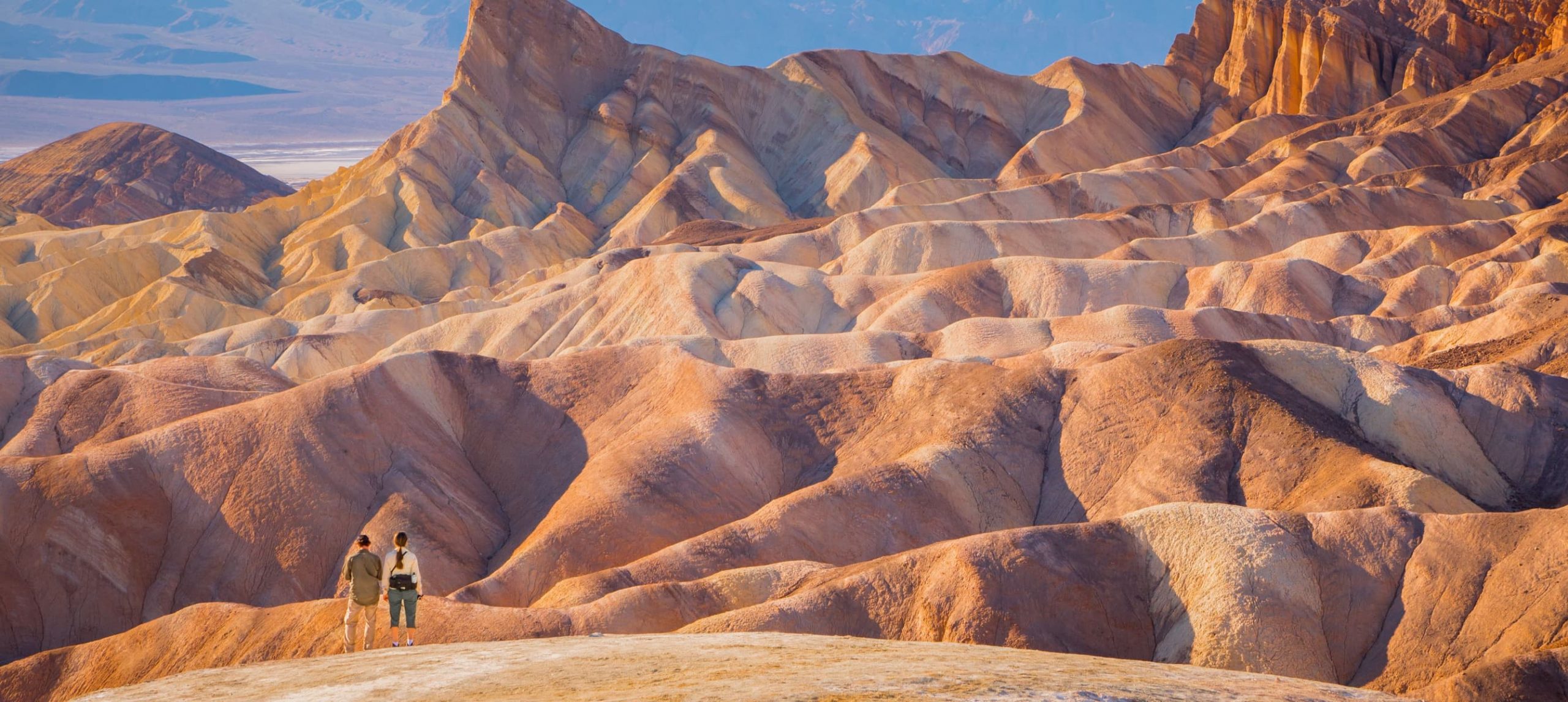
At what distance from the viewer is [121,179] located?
12912cm

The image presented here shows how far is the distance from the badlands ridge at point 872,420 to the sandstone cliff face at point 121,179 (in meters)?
29.8

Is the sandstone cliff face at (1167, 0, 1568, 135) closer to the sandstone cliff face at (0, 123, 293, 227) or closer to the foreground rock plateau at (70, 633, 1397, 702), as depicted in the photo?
the sandstone cliff face at (0, 123, 293, 227)

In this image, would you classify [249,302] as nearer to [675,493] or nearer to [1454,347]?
[675,493]

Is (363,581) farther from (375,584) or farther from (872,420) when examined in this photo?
(872,420)

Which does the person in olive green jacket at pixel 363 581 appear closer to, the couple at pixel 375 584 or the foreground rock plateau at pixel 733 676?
the couple at pixel 375 584

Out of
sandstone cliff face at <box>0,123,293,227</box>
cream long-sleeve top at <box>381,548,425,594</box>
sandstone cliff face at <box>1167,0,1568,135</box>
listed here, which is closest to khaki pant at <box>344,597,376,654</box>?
cream long-sleeve top at <box>381,548,425,594</box>

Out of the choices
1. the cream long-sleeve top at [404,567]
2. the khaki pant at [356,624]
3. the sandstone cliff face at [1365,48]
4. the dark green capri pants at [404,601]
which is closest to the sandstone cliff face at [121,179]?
the sandstone cliff face at [1365,48]

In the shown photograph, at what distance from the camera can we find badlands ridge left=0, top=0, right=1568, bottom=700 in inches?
1137

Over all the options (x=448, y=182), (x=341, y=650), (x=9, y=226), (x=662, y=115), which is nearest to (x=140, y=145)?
(x=9, y=226)

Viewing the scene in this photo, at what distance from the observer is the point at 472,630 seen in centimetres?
2753

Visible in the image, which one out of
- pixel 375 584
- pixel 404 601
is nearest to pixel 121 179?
pixel 404 601

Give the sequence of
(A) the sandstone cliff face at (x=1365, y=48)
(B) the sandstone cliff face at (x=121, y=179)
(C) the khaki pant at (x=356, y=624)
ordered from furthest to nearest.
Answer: (B) the sandstone cliff face at (x=121, y=179) < (A) the sandstone cliff face at (x=1365, y=48) < (C) the khaki pant at (x=356, y=624)

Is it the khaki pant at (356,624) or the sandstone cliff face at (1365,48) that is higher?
the sandstone cliff face at (1365,48)

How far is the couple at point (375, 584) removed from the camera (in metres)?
21.6
